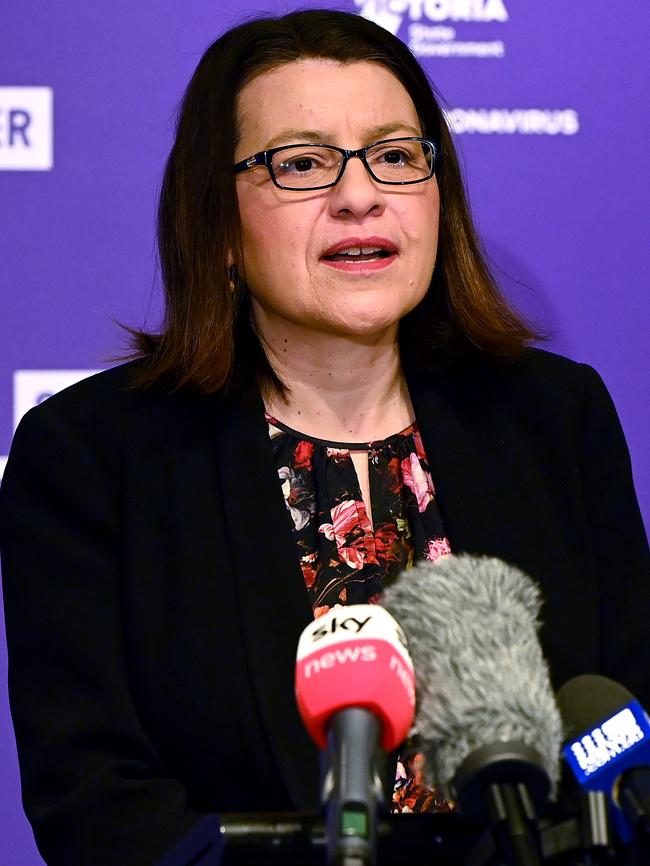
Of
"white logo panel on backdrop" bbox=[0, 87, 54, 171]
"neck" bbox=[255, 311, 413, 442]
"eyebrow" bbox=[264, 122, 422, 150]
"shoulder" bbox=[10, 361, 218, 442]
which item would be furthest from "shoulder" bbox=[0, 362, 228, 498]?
"white logo panel on backdrop" bbox=[0, 87, 54, 171]

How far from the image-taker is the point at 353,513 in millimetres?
1922

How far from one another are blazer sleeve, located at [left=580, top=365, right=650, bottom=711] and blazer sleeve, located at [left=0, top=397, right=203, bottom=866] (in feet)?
2.16

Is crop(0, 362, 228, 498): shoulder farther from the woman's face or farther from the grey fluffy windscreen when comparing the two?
the grey fluffy windscreen

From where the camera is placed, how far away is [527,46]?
2461 millimetres

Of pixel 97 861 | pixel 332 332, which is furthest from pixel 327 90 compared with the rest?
pixel 97 861

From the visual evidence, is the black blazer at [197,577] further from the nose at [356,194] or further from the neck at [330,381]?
the nose at [356,194]

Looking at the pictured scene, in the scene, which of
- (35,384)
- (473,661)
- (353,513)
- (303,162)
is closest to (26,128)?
(35,384)

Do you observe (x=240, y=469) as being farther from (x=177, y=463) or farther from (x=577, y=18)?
(x=577, y=18)

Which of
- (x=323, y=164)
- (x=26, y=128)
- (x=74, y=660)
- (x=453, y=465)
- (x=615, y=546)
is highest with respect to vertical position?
(x=26, y=128)

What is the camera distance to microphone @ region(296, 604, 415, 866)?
32.7 inches

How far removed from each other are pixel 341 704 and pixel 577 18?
1.89 m

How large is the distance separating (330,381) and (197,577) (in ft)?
1.23

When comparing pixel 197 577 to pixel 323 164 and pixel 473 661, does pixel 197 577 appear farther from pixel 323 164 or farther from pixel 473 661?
pixel 473 661

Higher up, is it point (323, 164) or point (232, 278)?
point (323, 164)
